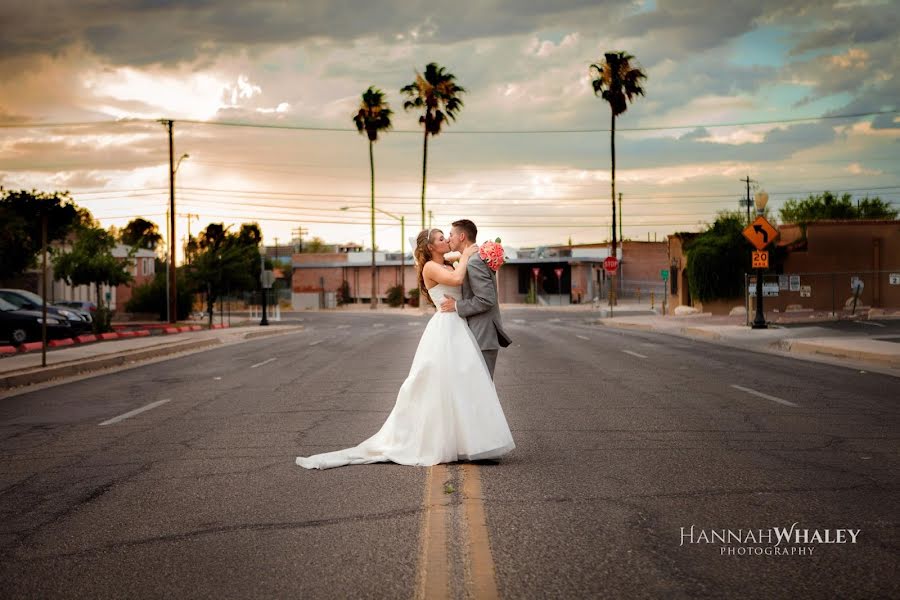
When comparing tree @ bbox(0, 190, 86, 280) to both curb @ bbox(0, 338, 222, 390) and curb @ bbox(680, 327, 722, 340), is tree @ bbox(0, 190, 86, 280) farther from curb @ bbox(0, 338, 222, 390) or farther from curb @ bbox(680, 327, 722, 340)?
curb @ bbox(680, 327, 722, 340)

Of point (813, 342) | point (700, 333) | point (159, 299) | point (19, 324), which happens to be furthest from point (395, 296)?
point (813, 342)

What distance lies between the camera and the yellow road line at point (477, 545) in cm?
459

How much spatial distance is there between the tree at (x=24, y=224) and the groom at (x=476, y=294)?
95.0ft

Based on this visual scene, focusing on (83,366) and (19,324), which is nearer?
(83,366)

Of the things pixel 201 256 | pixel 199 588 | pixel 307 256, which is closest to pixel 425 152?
pixel 201 256

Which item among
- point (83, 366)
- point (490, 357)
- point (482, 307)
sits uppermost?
point (482, 307)

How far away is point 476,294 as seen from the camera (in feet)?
26.5

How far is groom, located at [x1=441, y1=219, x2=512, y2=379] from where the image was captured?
802 centimetres

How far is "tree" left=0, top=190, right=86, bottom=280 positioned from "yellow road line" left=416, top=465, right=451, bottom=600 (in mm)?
30258

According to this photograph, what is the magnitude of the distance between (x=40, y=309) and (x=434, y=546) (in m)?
27.7

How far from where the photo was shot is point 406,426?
7.98 m

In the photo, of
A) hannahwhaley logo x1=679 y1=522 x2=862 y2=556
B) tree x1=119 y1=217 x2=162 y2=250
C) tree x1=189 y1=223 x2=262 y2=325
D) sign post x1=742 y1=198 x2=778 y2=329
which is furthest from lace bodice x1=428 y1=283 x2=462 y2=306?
tree x1=119 y1=217 x2=162 y2=250

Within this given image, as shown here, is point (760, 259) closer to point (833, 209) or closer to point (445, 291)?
point (445, 291)

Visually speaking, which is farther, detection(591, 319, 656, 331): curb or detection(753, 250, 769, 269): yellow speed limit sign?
detection(591, 319, 656, 331): curb
